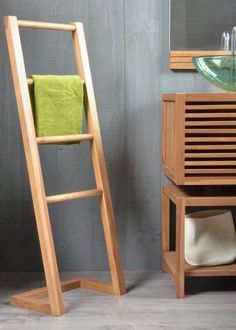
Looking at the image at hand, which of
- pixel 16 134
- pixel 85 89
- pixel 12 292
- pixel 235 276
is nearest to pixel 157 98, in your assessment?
pixel 85 89

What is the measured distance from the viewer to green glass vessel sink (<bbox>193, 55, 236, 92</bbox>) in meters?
2.53

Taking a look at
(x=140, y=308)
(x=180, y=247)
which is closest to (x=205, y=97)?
(x=180, y=247)

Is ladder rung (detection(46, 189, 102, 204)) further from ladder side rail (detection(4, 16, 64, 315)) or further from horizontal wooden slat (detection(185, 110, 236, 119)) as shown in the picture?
horizontal wooden slat (detection(185, 110, 236, 119))

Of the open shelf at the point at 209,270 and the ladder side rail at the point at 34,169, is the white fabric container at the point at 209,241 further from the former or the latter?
the ladder side rail at the point at 34,169

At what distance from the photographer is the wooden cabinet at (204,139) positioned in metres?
2.46

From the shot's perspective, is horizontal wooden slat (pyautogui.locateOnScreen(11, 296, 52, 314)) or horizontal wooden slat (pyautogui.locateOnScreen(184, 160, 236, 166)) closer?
horizontal wooden slat (pyautogui.locateOnScreen(11, 296, 52, 314))

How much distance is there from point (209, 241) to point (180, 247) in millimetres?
192

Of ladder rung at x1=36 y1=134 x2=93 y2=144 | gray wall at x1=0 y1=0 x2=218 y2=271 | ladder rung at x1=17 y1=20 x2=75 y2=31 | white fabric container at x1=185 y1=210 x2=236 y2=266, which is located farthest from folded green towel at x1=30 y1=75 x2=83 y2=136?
white fabric container at x1=185 y1=210 x2=236 y2=266

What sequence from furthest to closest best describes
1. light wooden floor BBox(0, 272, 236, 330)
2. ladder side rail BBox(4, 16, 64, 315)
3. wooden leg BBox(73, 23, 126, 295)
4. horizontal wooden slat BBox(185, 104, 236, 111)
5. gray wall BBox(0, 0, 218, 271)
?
gray wall BBox(0, 0, 218, 271)
wooden leg BBox(73, 23, 126, 295)
horizontal wooden slat BBox(185, 104, 236, 111)
ladder side rail BBox(4, 16, 64, 315)
light wooden floor BBox(0, 272, 236, 330)

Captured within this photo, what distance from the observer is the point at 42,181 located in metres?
2.39

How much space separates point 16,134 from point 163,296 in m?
0.90

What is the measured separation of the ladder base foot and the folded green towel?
58 centimetres

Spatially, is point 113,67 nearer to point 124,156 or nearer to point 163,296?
point 124,156

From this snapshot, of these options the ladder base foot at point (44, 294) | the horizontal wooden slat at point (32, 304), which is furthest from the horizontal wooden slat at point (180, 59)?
the horizontal wooden slat at point (32, 304)
